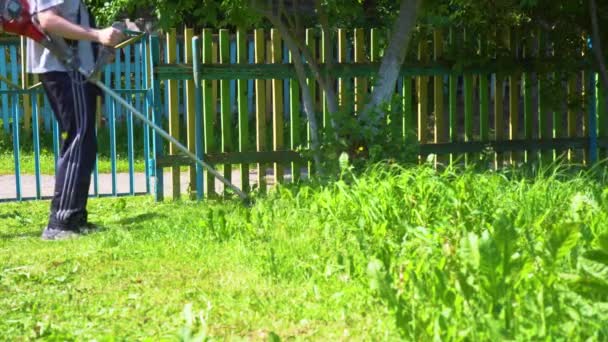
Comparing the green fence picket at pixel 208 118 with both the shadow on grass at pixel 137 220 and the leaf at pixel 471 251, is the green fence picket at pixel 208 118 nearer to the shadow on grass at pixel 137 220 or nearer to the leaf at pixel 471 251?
the shadow on grass at pixel 137 220

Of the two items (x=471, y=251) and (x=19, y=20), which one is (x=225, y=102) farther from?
(x=471, y=251)

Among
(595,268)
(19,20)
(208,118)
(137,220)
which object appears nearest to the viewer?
(595,268)

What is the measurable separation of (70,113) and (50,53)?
40cm

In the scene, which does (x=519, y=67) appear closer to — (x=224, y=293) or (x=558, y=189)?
(x=558, y=189)

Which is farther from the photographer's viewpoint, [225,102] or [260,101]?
[260,101]

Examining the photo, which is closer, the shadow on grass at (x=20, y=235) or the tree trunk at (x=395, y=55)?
the shadow on grass at (x=20, y=235)

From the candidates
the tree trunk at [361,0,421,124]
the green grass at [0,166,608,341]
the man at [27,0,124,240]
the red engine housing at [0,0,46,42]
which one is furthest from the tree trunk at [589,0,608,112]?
A: the red engine housing at [0,0,46,42]

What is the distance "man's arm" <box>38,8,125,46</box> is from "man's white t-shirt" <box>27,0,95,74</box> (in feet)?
0.26

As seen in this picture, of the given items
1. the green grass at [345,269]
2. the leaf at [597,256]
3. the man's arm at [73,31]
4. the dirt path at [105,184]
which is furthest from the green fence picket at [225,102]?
the leaf at [597,256]

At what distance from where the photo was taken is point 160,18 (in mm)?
8523

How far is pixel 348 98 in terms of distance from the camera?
8.78 m

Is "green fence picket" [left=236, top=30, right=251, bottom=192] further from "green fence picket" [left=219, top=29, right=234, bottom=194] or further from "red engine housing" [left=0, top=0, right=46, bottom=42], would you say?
"red engine housing" [left=0, top=0, right=46, bottom=42]

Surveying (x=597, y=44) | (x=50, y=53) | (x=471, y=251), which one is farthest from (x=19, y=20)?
(x=597, y=44)

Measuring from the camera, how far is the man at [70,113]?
7012 mm
